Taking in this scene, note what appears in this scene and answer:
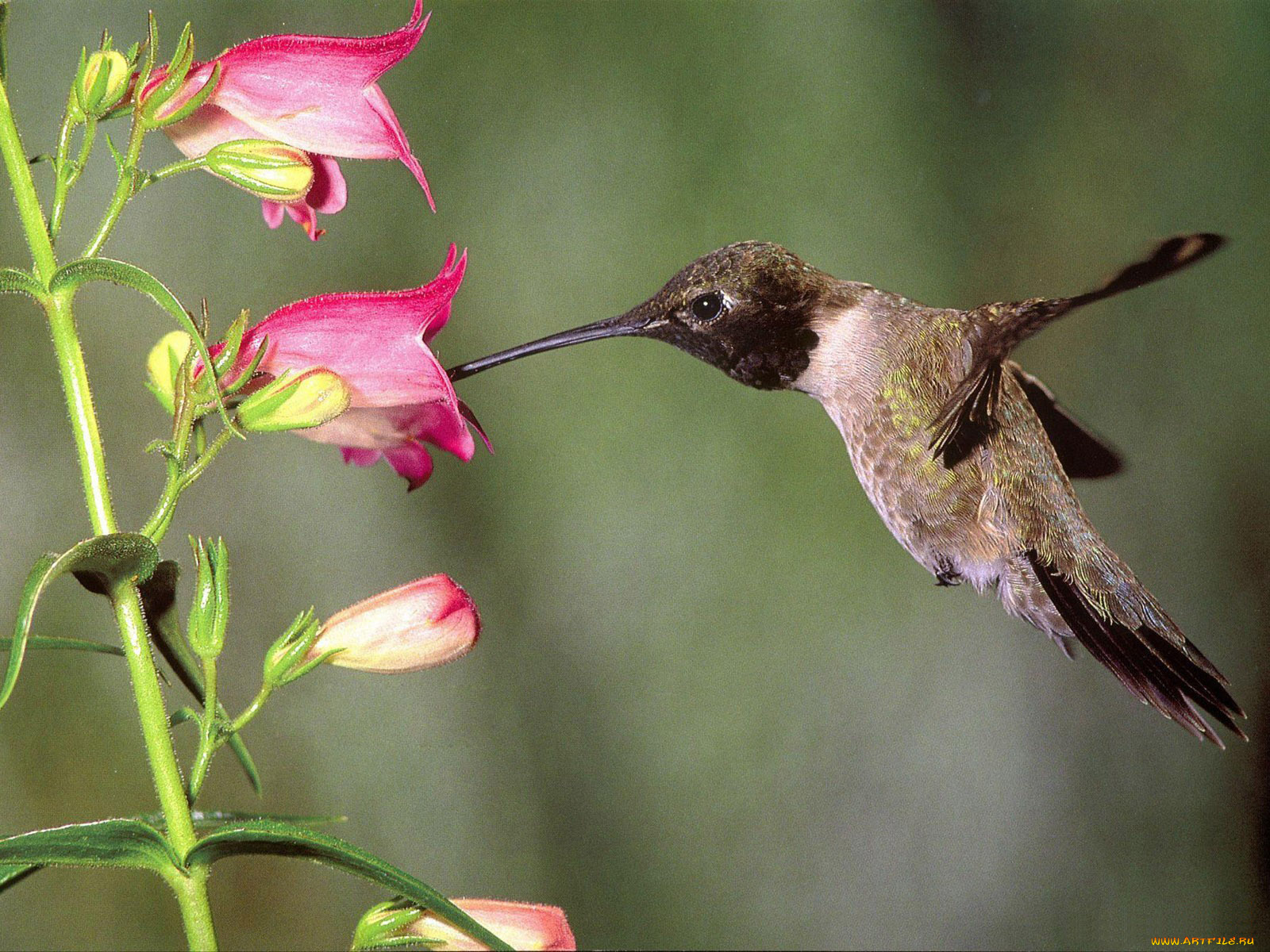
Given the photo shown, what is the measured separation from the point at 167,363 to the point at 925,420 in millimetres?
354

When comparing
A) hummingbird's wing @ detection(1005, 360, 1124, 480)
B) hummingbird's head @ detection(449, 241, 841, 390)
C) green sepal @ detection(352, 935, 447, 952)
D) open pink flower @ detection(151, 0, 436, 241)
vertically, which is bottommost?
green sepal @ detection(352, 935, 447, 952)

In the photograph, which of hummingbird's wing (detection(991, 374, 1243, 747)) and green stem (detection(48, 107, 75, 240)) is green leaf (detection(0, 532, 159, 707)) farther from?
hummingbird's wing (detection(991, 374, 1243, 747))

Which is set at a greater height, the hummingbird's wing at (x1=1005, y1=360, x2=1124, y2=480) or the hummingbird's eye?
the hummingbird's eye

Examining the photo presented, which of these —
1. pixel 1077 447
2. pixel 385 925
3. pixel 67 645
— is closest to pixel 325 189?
pixel 67 645

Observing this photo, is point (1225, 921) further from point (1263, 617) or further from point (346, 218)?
point (346, 218)

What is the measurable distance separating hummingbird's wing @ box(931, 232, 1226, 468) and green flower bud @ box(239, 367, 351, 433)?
0.25m

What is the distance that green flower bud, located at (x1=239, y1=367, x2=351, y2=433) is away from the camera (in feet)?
1.41

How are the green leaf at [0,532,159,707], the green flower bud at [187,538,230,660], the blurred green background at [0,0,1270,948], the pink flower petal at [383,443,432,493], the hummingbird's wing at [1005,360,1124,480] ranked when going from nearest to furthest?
1. the green leaf at [0,532,159,707]
2. the green flower bud at [187,538,230,660]
3. the pink flower petal at [383,443,432,493]
4. the hummingbird's wing at [1005,360,1124,480]
5. the blurred green background at [0,0,1270,948]

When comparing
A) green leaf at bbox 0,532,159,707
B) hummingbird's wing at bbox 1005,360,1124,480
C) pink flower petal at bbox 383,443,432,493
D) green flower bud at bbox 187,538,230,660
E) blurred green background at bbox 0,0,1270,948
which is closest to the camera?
green leaf at bbox 0,532,159,707

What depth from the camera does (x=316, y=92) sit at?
459mm

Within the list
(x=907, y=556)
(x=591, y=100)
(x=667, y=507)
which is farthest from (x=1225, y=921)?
(x=591, y=100)

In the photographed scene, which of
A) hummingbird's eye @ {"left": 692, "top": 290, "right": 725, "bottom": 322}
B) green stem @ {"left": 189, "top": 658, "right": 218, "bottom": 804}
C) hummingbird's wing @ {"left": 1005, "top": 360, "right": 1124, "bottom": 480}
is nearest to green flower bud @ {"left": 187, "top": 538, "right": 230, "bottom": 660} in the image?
green stem @ {"left": 189, "top": 658, "right": 218, "bottom": 804}

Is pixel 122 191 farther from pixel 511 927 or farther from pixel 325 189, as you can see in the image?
pixel 511 927

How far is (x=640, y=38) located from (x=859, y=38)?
244 millimetres
